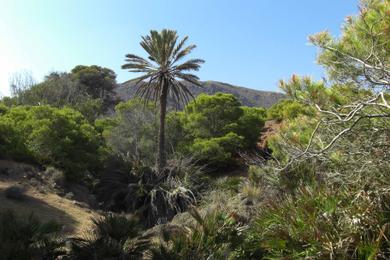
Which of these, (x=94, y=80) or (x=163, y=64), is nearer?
(x=163, y=64)

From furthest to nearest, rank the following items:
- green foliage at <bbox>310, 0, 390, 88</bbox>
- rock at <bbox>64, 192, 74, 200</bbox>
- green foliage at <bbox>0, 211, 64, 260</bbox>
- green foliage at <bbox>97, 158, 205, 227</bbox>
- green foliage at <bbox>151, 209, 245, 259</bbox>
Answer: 1. rock at <bbox>64, 192, 74, 200</bbox>
2. green foliage at <bbox>97, 158, 205, 227</bbox>
3. green foliage at <bbox>151, 209, 245, 259</bbox>
4. green foliage at <bbox>310, 0, 390, 88</bbox>
5. green foliage at <bbox>0, 211, 64, 260</bbox>

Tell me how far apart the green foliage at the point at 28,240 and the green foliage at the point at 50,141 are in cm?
1965

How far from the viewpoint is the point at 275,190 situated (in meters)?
17.0

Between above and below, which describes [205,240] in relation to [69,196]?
above

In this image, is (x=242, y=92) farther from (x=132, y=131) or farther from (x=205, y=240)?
(x=205, y=240)

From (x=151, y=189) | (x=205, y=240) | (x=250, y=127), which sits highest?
(x=250, y=127)

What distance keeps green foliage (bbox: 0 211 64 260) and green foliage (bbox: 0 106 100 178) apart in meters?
19.6

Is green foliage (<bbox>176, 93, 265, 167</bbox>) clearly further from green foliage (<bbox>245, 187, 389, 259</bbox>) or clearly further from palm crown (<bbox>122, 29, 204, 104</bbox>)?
green foliage (<bbox>245, 187, 389, 259</bbox>)

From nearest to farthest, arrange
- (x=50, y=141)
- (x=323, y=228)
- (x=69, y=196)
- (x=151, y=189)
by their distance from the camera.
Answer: (x=323, y=228) < (x=69, y=196) < (x=151, y=189) < (x=50, y=141)

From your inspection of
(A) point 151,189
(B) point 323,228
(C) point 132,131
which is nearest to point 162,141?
(A) point 151,189

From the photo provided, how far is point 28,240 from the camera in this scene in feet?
26.1

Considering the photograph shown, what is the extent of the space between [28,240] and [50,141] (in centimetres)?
2092

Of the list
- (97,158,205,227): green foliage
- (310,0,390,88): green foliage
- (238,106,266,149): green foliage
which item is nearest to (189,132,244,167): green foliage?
(238,106,266,149): green foliage

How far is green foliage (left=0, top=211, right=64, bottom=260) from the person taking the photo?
7320 mm
